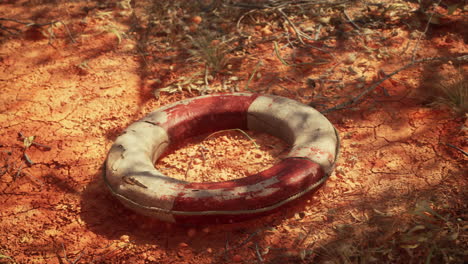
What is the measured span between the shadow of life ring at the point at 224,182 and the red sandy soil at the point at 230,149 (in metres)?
0.14

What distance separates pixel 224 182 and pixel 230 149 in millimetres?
610

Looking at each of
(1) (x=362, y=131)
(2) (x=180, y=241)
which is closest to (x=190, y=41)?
(1) (x=362, y=131)

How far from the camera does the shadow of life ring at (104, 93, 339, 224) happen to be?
2346 mm

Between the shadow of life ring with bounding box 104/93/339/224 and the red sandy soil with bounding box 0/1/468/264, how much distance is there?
14 cm

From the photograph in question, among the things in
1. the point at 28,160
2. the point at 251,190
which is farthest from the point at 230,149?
the point at 28,160

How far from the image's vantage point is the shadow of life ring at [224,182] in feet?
7.70

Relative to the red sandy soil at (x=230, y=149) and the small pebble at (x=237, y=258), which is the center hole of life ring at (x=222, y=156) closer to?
the red sandy soil at (x=230, y=149)

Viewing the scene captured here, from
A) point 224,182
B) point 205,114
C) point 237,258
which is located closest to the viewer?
point 237,258

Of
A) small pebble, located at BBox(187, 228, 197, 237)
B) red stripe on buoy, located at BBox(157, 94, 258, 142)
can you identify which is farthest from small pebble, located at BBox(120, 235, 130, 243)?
red stripe on buoy, located at BBox(157, 94, 258, 142)

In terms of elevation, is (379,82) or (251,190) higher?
(251,190)

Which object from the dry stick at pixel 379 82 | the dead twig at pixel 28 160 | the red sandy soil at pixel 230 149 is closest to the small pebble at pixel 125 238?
the red sandy soil at pixel 230 149

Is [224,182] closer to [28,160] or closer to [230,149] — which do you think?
[230,149]

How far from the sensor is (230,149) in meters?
3.04

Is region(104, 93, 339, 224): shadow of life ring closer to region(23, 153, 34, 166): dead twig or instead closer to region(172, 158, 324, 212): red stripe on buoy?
region(172, 158, 324, 212): red stripe on buoy
